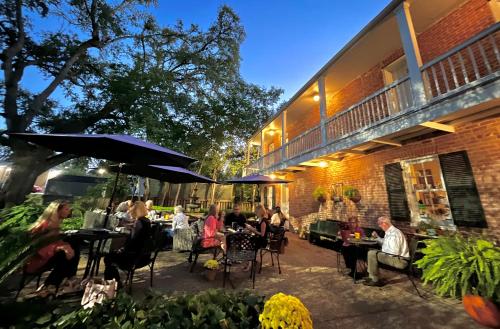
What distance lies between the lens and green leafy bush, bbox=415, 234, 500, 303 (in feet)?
9.15

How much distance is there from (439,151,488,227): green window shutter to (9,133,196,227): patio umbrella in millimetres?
6115

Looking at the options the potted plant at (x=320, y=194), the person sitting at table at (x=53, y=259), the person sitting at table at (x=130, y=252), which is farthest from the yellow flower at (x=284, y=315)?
the potted plant at (x=320, y=194)

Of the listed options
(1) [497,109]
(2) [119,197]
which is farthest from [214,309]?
(2) [119,197]

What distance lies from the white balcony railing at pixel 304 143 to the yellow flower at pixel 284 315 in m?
7.03

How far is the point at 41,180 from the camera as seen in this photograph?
40531mm

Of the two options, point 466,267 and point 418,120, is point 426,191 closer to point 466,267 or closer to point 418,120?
point 418,120

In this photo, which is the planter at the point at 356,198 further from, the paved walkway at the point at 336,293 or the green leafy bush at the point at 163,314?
the green leafy bush at the point at 163,314

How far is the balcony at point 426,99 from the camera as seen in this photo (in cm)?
372

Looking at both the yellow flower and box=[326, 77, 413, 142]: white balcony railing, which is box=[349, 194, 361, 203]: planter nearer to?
box=[326, 77, 413, 142]: white balcony railing

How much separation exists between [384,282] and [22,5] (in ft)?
50.5

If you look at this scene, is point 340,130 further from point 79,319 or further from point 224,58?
point 224,58

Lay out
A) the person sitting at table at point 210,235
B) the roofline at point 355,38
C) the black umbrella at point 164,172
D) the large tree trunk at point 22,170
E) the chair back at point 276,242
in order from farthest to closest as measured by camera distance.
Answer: the large tree trunk at point 22,170
the black umbrella at point 164,172
the chair back at point 276,242
the roofline at point 355,38
the person sitting at table at point 210,235

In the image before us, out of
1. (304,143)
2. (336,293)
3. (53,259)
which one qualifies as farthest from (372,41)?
(53,259)

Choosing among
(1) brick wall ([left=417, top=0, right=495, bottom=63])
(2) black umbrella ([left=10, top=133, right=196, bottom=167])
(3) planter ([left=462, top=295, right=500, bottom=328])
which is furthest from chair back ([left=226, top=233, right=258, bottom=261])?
(1) brick wall ([left=417, top=0, right=495, bottom=63])
